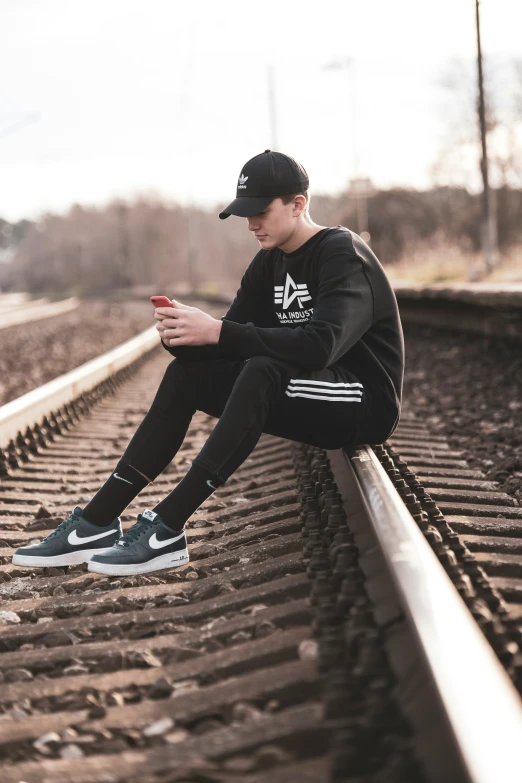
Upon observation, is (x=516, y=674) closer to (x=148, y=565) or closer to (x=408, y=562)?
(x=408, y=562)

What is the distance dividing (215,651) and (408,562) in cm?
57

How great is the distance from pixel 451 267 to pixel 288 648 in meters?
20.5

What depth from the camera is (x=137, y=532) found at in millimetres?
3490

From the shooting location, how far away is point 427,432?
6191mm

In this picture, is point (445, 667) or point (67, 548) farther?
point (67, 548)

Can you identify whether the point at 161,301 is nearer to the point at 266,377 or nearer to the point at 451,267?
the point at 266,377

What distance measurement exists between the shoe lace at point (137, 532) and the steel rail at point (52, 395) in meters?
2.10

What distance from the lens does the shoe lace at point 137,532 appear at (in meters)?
3.47

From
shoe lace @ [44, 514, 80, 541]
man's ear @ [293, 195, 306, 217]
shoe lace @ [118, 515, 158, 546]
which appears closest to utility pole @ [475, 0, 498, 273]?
man's ear @ [293, 195, 306, 217]

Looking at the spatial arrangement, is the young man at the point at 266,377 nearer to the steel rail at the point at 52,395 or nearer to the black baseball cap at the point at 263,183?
the black baseball cap at the point at 263,183

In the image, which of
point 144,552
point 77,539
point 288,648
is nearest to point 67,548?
point 77,539

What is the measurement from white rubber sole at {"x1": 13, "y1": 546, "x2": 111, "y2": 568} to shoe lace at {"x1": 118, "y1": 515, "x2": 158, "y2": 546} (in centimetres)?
17

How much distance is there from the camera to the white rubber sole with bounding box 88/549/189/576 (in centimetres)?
344

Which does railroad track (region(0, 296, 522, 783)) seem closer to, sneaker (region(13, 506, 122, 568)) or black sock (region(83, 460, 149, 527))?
sneaker (region(13, 506, 122, 568))
